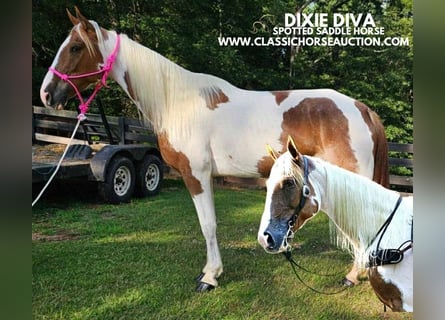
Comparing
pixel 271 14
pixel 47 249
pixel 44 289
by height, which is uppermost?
pixel 271 14

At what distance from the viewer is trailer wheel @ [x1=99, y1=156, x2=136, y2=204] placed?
2.66 m

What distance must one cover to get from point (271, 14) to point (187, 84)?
2.17ft

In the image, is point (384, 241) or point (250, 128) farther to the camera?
point (250, 128)

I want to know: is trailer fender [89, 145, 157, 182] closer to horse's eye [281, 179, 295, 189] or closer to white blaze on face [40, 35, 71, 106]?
white blaze on face [40, 35, 71, 106]

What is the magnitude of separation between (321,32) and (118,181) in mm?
1594

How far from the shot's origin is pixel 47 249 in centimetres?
259

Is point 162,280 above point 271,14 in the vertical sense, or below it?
below

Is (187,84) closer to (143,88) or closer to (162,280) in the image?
(143,88)

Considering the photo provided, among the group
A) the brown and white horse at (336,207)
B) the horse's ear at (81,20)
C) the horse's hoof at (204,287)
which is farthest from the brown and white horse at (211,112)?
the horse's hoof at (204,287)

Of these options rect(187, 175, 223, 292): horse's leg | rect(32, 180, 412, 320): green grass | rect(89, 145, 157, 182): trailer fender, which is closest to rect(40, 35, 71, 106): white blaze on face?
rect(89, 145, 157, 182): trailer fender

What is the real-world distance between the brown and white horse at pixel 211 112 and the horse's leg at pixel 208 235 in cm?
5

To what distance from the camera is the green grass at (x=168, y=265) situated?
254 centimetres

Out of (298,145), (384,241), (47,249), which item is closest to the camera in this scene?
(384,241)
